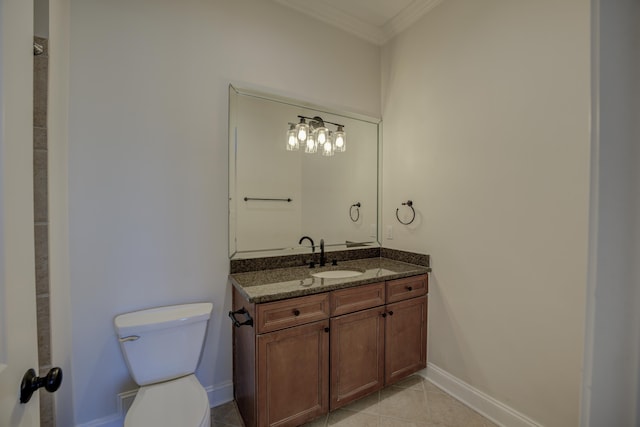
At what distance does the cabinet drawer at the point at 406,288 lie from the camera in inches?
75.3

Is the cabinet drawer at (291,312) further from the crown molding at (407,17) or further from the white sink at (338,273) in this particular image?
the crown molding at (407,17)

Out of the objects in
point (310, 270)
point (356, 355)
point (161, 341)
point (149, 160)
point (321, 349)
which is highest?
point (149, 160)

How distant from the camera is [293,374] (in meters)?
1.55

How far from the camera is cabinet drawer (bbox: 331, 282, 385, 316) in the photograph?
169cm

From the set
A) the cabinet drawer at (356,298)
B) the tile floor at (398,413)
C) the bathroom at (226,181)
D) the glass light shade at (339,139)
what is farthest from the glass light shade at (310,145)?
the tile floor at (398,413)

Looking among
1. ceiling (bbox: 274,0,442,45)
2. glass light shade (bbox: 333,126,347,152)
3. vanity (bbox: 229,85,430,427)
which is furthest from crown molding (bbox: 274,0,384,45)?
glass light shade (bbox: 333,126,347,152)

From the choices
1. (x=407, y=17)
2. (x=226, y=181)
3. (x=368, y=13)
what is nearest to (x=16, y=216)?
(x=226, y=181)

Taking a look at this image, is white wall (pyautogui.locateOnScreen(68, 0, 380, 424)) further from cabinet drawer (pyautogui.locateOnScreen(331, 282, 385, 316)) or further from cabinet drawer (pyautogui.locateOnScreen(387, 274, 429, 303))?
cabinet drawer (pyautogui.locateOnScreen(387, 274, 429, 303))

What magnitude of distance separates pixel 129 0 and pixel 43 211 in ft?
4.15

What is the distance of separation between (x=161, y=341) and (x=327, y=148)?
5.85 ft

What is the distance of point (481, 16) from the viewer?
5.86 ft

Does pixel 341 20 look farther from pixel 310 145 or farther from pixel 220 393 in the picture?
pixel 220 393

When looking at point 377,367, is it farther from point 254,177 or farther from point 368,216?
point 254,177

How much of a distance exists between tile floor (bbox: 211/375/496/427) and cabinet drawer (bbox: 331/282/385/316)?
0.67 metres
